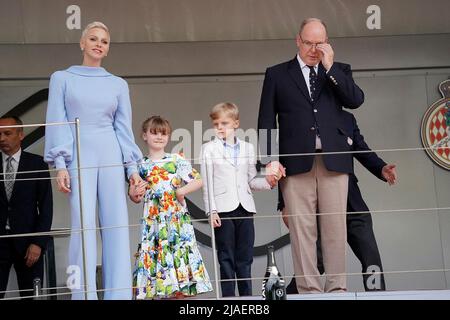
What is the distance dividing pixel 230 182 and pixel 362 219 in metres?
0.34

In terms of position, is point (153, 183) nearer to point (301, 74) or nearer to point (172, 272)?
point (172, 272)

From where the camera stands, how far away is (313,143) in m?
2.93

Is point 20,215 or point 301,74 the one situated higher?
point 301,74

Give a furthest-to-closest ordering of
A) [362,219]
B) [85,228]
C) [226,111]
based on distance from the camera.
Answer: [226,111] < [362,219] < [85,228]

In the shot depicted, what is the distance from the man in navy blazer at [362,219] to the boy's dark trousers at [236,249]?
0.33ft

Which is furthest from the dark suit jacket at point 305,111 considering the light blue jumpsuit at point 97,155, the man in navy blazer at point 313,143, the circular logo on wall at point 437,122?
the circular logo on wall at point 437,122

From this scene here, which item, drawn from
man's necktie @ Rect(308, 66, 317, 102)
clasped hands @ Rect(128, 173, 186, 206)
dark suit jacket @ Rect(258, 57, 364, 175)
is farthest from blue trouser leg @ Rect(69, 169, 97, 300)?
man's necktie @ Rect(308, 66, 317, 102)

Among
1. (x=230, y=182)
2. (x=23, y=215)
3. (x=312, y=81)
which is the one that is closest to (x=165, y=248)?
(x=230, y=182)

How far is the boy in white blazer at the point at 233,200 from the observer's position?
114 inches

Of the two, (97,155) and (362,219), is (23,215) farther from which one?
(362,219)

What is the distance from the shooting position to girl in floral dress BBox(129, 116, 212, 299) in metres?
2.87

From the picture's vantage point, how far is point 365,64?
13.1 ft
